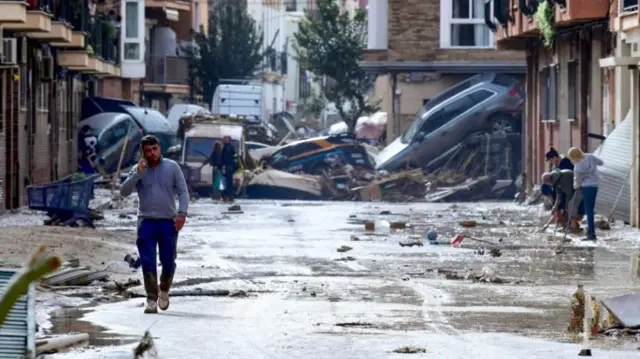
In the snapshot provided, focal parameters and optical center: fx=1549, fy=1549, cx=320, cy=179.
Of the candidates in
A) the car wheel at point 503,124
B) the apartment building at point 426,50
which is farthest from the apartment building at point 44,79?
the car wheel at point 503,124

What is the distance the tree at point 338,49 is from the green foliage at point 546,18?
4113 cm

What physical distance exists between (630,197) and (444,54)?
3022 cm

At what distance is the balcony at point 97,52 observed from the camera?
45531mm

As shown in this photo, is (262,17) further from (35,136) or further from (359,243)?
(359,243)

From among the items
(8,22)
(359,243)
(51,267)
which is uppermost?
(8,22)

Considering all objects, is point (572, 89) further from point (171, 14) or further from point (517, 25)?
point (171, 14)

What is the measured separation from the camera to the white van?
145 ft

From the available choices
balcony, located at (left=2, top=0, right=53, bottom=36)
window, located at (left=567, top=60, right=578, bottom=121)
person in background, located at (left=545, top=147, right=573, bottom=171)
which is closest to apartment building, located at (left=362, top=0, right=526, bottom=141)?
window, located at (left=567, top=60, right=578, bottom=121)

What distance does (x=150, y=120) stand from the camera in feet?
176

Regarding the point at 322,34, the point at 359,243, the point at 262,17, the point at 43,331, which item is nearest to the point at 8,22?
the point at 359,243

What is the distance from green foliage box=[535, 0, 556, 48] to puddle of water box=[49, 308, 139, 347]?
22.8 m

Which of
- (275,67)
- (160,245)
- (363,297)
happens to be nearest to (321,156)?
(363,297)

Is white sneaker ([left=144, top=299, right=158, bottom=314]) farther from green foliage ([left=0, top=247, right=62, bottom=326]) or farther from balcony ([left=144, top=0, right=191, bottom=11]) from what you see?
balcony ([left=144, top=0, right=191, bottom=11])

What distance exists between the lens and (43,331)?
37.6 ft
